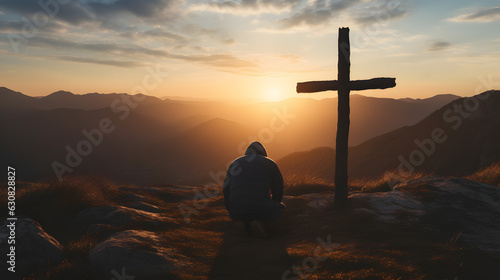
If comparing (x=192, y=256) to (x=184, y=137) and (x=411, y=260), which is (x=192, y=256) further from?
(x=184, y=137)

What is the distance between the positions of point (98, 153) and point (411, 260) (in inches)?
3028

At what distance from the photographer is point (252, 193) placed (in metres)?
5.89

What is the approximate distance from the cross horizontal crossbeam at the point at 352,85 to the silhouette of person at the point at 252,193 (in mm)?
3007

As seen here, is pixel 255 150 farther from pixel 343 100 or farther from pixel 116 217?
pixel 116 217

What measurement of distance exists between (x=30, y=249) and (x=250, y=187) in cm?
369

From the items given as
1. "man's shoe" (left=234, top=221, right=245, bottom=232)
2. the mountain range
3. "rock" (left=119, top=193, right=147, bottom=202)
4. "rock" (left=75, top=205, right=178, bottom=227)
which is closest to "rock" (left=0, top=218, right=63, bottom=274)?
"rock" (left=75, top=205, right=178, bottom=227)

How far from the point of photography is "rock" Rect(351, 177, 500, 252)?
5.71 m

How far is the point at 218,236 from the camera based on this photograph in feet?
20.2

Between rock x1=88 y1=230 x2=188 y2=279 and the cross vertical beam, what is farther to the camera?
the cross vertical beam

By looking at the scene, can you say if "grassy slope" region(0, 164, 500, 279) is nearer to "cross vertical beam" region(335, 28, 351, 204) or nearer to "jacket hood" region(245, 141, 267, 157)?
"cross vertical beam" region(335, 28, 351, 204)

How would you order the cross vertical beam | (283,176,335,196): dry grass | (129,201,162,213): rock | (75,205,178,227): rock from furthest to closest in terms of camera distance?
(283,176,335,196): dry grass < (129,201,162,213): rock < the cross vertical beam < (75,205,178,227): rock

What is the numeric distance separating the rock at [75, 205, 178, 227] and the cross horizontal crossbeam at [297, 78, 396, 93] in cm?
492

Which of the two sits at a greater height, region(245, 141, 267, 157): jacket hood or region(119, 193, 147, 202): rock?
region(245, 141, 267, 157): jacket hood

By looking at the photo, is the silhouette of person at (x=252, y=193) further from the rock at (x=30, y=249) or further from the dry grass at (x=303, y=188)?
the dry grass at (x=303, y=188)
